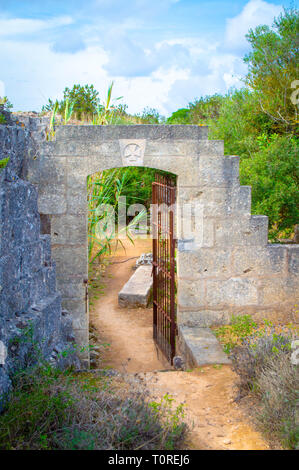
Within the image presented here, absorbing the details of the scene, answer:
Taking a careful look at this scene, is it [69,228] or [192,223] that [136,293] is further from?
[69,228]

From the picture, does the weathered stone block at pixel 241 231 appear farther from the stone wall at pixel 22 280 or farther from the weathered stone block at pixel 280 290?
the stone wall at pixel 22 280

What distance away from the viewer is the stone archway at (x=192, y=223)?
5.32m

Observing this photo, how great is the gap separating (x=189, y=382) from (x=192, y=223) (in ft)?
6.80

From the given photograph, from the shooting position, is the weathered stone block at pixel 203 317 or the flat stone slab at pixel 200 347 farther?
the weathered stone block at pixel 203 317

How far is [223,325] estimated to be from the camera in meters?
5.79

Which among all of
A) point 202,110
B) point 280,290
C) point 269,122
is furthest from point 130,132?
point 202,110

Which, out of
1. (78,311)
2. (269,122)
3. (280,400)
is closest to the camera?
(280,400)

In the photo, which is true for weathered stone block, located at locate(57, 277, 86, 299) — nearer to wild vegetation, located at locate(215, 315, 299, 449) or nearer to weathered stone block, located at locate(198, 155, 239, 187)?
weathered stone block, located at locate(198, 155, 239, 187)

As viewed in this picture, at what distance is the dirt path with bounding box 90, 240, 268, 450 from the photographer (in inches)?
127

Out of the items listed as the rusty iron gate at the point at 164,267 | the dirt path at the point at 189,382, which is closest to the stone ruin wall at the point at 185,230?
the rusty iron gate at the point at 164,267

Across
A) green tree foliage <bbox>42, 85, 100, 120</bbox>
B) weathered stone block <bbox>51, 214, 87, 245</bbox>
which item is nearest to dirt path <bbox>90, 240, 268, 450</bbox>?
weathered stone block <bbox>51, 214, 87, 245</bbox>

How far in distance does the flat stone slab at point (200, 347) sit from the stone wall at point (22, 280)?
1.40m

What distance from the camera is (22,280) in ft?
12.4

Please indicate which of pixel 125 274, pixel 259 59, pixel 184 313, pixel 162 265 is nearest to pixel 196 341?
pixel 184 313
